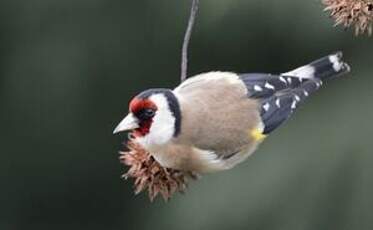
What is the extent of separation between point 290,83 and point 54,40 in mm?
1411

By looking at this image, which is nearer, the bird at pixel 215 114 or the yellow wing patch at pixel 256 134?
the bird at pixel 215 114

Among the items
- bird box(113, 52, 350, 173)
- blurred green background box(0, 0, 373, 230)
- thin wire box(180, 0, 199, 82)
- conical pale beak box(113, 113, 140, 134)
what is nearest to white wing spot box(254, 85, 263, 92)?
bird box(113, 52, 350, 173)

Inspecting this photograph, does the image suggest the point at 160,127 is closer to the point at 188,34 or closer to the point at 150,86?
the point at 188,34

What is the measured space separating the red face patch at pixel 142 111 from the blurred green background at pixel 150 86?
1.26m

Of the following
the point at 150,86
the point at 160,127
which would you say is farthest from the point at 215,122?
the point at 150,86

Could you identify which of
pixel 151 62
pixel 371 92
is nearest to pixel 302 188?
pixel 371 92

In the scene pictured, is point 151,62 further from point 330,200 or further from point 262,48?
point 330,200

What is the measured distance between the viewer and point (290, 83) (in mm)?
2355

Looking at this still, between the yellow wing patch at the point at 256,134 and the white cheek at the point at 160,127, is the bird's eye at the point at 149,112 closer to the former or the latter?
the white cheek at the point at 160,127

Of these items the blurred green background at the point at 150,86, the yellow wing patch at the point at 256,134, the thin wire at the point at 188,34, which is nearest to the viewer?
the thin wire at the point at 188,34

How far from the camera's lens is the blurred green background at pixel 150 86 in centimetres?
329

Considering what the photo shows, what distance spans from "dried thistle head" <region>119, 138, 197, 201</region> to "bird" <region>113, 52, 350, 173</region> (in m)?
0.02

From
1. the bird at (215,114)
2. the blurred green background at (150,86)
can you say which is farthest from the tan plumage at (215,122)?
the blurred green background at (150,86)

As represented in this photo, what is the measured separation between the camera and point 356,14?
83.7 inches
